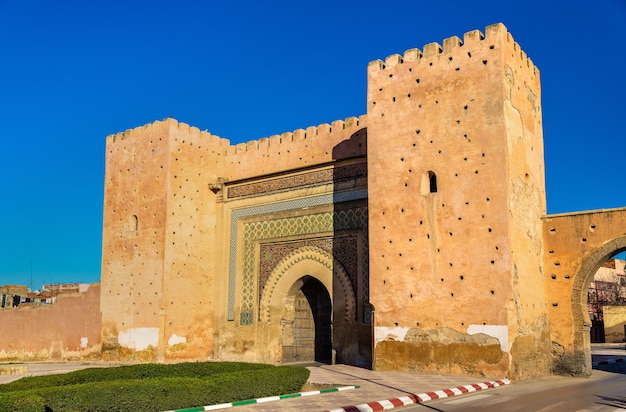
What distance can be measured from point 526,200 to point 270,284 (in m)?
5.63

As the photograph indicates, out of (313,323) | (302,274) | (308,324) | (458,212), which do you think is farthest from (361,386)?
(313,323)

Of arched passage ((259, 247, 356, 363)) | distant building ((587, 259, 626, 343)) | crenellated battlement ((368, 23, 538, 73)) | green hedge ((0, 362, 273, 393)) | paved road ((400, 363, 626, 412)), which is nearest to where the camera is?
paved road ((400, 363, 626, 412))

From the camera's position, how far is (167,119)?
14352mm

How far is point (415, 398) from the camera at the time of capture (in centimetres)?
723

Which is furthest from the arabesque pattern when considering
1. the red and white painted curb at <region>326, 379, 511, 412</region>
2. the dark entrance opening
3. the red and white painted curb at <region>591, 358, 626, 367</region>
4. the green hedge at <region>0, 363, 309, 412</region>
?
the red and white painted curb at <region>591, 358, 626, 367</region>

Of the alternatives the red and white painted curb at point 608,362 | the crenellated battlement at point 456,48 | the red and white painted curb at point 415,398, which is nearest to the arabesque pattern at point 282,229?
the crenellated battlement at point 456,48

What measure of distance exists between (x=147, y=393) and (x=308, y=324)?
26.8 ft

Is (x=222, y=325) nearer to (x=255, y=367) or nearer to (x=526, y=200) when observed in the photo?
(x=255, y=367)

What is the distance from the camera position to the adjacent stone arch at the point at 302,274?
12344mm

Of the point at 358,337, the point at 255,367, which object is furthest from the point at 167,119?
the point at 255,367

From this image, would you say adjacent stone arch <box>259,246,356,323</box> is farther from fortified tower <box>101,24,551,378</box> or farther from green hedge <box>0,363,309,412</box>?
green hedge <box>0,363,309,412</box>

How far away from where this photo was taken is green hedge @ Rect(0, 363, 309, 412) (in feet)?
18.3

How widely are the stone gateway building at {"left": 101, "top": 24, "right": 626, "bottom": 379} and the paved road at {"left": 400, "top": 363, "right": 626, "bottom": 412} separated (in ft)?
2.73

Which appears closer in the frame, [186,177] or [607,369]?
[607,369]
